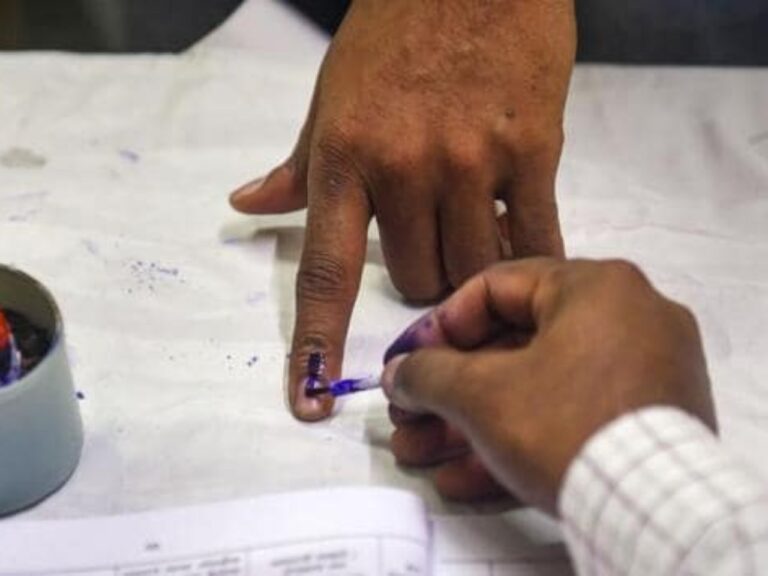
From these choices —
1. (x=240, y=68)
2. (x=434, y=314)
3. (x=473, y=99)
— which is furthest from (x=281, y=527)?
(x=240, y=68)

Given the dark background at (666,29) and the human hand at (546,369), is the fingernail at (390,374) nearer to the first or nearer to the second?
the human hand at (546,369)

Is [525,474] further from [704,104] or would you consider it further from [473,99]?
[704,104]

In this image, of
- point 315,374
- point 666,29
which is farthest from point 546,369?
point 666,29

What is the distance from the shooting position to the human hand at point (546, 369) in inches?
20.4

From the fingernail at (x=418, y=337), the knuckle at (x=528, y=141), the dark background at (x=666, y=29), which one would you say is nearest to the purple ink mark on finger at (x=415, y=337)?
the fingernail at (x=418, y=337)

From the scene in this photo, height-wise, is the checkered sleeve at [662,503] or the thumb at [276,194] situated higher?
the checkered sleeve at [662,503]

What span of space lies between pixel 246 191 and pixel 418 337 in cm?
19

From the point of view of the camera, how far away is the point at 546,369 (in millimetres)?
532

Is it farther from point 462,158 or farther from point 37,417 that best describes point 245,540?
point 462,158

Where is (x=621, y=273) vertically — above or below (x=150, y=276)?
above

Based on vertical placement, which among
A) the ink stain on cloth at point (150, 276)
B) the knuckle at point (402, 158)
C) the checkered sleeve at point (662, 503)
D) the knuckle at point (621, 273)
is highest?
the knuckle at point (621, 273)

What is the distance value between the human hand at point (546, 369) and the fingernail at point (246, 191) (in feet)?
0.64

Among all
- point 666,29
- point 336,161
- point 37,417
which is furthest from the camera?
point 666,29

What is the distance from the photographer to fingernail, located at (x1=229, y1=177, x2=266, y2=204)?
30.5 inches
